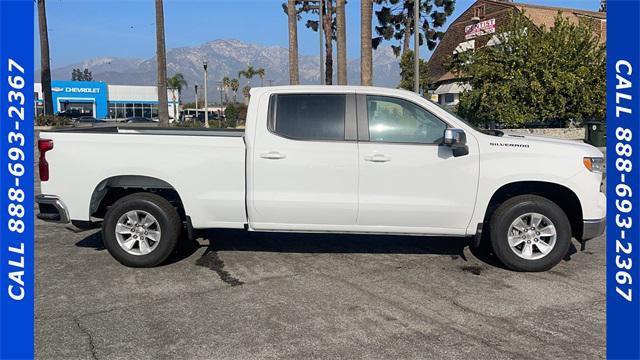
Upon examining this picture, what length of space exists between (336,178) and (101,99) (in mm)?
71592

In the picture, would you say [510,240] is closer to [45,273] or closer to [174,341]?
[174,341]

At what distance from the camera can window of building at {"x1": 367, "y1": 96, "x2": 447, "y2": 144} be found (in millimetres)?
5594

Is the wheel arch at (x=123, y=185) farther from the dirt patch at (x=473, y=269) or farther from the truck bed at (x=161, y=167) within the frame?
the dirt patch at (x=473, y=269)

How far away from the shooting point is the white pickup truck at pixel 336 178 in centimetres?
550

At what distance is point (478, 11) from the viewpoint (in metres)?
44.2

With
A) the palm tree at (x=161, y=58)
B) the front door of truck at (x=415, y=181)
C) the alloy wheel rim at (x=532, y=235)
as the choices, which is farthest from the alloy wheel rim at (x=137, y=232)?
the palm tree at (x=161, y=58)

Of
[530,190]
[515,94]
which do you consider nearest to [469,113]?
[515,94]

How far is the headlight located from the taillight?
5539mm

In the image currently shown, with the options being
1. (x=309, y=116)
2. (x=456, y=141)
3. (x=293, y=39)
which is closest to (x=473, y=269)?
(x=456, y=141)

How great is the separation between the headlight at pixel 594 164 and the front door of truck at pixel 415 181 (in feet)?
3.59

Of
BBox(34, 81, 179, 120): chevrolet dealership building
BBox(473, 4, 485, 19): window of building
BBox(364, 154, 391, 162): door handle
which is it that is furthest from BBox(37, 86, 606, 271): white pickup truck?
BBox(34, 81, 179, 120): chevrolet dealership building

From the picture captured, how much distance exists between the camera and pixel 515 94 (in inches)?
789

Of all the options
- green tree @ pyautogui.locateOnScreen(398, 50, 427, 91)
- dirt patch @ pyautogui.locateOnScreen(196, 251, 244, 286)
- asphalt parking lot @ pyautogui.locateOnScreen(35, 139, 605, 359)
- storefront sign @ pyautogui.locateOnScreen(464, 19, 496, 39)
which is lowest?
asphalt parking lot @ pyautogui.locateOnScreen(35, 139, 605, 359)

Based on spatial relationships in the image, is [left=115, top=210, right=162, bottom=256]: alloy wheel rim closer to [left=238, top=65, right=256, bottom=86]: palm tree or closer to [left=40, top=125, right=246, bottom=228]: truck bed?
[left=40, top=125, right=246, bottom=228]: truck bed
